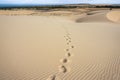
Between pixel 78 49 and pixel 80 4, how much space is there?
37617 millimetres

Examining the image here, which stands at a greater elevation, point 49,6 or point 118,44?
point 49,6

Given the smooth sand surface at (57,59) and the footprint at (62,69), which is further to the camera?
the footprint at (62,69)

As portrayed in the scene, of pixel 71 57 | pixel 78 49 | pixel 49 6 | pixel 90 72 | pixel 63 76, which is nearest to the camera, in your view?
pixel 63 76

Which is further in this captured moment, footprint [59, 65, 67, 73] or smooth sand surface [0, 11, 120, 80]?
footprint [59, 65, 67, 73]

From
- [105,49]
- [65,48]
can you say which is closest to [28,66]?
[65,48]

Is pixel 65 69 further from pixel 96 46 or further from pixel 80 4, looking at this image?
pixel 80 4

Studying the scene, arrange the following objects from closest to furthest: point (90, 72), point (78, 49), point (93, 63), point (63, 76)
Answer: point (63, 76), point (90, 72), point (93, 63), point (78, 49)

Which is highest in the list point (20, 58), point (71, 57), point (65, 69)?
point (20, 58)

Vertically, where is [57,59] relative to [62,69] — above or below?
above

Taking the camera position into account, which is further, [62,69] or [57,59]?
[57,59]

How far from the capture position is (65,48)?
19.6 feet

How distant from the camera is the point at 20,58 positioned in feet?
16.3

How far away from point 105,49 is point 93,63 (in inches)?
53.6

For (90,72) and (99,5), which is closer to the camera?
(90,72)
